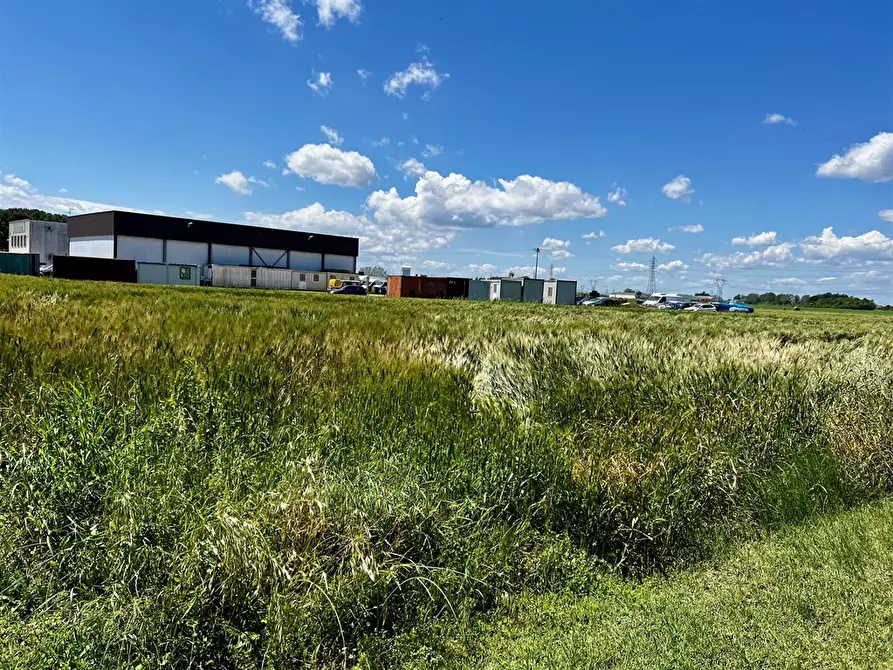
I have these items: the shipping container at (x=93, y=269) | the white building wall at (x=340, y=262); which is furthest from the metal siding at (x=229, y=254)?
the shipping container at (x=93, y=269)

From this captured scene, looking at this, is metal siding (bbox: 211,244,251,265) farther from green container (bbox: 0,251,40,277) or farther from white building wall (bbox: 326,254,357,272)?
green container (bbox: 0,251,40,277)

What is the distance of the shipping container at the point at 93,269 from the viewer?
48.0 m

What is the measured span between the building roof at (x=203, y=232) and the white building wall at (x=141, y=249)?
0.78 m

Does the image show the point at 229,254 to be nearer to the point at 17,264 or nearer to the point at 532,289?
the point at 17,264

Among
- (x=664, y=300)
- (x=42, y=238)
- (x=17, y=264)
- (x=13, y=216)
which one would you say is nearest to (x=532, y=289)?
(x=664, y=300)

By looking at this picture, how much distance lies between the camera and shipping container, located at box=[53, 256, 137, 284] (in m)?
48.0

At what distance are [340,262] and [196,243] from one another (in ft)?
75.6

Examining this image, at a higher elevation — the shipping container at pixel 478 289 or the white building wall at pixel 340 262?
the white building wall at pixel 340 262

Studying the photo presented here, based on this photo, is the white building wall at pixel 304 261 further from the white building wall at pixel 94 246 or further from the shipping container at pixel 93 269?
the shipping container at pixel 93 269


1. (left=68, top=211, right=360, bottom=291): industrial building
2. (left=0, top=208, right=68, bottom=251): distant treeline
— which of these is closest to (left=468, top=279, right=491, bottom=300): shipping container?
(left=68, top=211, right=360, bottom=291): industrial building

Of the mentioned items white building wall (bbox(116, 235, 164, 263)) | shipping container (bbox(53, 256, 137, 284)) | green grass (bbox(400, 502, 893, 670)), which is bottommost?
green grass (bbox(400, 502, 893, 670))

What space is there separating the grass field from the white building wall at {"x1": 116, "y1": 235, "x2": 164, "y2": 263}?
71.7m

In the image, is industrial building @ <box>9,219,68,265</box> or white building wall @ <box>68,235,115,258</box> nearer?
white building wall @ <box>68,235,115,258</box>

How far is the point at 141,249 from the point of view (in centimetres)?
6888
